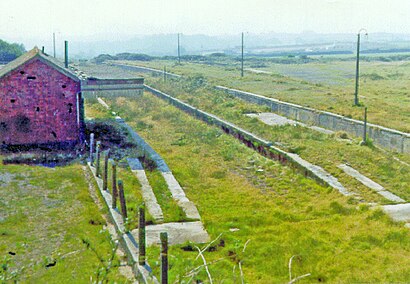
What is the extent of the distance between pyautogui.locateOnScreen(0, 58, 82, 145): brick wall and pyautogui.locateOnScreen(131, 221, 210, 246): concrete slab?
8.62 meters

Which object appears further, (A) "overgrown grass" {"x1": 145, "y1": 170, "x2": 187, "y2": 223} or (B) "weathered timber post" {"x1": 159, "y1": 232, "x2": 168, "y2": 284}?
(A) "overgrown grass" {"x1": 145, "y1": 170, "x2": 187, "y2": 223}

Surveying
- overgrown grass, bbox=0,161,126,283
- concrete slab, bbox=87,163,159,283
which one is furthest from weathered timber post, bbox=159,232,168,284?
overgrown grass, bbox=0,161,126,283

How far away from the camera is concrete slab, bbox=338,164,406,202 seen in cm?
1183

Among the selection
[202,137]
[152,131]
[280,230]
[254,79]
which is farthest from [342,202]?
[254,79]

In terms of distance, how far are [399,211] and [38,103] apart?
11.7m

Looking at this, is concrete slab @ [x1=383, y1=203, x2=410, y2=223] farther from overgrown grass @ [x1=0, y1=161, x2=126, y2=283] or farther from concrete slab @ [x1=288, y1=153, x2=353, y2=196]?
overgrown grass @ [x1=0, y1=161, x2=126, y2=283]

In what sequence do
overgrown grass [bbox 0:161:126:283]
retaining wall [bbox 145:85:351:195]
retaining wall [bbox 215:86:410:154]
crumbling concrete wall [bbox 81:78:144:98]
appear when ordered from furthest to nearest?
crumbling concrete wall [bbox 81:78:144:98] < retaining wall [bbox 215:86:410:154] < retaining wall [bbox 145:85:351:195] < overgrown grass [bbox 0:161:126:283]

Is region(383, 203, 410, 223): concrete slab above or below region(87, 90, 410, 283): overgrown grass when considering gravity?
above

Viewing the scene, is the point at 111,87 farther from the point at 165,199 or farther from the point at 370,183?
the point at 370,183

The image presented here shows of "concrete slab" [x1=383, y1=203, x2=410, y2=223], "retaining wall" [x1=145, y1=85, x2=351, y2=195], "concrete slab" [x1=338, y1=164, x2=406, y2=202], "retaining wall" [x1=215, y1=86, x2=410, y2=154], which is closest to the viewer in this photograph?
"concrete slab" [x1=383, y1=203, x2=410, y2=223]

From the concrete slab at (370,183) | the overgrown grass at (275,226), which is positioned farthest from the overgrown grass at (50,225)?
the concrete slab at (370,183)

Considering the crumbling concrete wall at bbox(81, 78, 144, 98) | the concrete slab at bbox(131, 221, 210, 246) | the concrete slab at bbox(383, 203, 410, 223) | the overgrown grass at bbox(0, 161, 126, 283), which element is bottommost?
the concrete slab at bbox(131, 221, 210, 246)

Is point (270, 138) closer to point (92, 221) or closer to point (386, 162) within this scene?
point (386, 162)

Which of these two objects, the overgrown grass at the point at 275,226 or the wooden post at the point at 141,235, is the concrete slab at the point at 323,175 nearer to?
the overgrown grass at the point at 275,226
